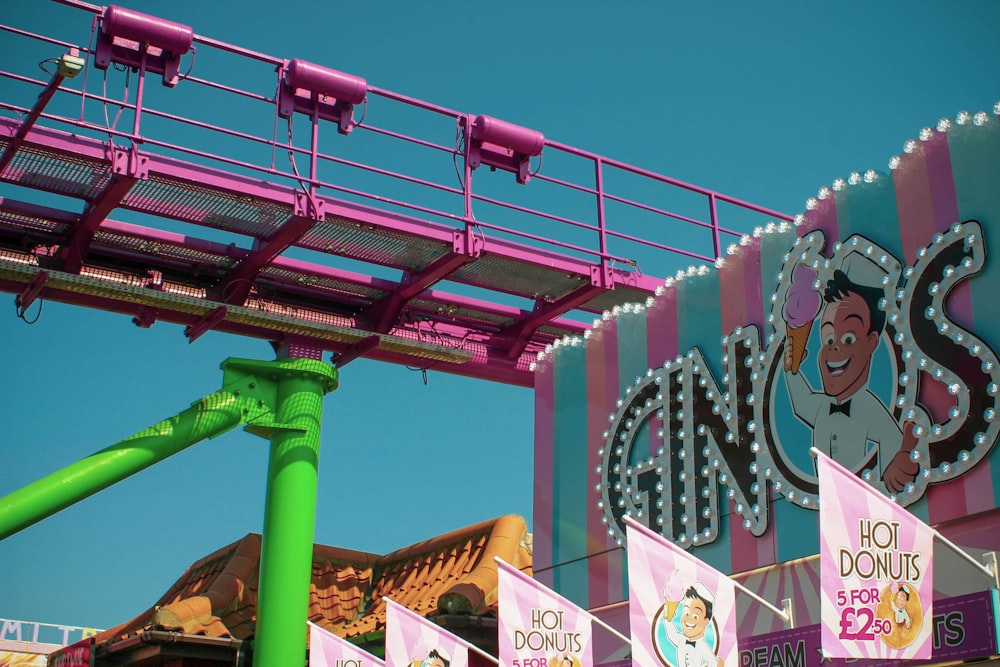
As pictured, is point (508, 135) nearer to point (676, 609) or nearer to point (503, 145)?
point (503, 145)

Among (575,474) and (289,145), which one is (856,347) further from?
(289,145)

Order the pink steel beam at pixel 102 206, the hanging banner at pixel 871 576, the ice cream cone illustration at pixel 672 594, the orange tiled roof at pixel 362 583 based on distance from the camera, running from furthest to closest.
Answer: the orange tiled roof at pixel 362 583
the pink steel beam at pixel 102 206
the ice cream cone illustration at pixel 672 594
the hanging banner at pixel 871 576

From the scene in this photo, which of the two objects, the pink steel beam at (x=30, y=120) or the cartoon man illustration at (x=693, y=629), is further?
the pink steel beam at (x=30, y=120)

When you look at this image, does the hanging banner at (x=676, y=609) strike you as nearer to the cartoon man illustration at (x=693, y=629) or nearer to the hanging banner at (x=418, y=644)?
the cartoon man illustration at (x=693, y=629)

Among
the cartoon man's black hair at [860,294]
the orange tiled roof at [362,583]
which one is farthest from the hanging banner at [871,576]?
the orange tiled roof at [362,583]

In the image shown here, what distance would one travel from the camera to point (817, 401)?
13164mm

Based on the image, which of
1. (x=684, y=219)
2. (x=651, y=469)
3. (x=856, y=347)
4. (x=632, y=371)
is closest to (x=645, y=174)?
(x=684, y=219)

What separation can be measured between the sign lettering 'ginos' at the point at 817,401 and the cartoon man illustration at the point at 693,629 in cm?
183

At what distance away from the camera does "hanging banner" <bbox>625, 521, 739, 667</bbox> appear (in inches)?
460

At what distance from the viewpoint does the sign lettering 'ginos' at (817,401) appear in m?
11.7

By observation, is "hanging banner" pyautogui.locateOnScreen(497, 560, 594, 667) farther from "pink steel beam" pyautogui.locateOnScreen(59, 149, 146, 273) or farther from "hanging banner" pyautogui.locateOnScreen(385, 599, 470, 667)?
"pink steel beam" pyautogui.locateOnScreen(59, 149, 146, 273)

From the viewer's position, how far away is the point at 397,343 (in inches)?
703

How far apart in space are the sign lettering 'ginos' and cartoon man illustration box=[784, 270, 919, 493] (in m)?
0.01

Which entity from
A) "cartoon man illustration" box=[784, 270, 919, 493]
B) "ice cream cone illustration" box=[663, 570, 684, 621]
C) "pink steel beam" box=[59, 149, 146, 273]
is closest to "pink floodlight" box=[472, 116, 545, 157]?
"pink steel beam" box=[59, 149, 146, 273]
